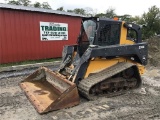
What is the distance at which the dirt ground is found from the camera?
4698mm

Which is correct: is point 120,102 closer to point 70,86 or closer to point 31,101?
point 70,86

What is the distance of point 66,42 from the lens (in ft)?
41.5

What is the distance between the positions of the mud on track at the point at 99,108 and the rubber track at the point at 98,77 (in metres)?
0.31

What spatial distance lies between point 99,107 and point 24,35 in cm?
682

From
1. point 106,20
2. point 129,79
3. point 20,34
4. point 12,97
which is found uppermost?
point 106,20

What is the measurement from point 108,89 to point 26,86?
7.90ft

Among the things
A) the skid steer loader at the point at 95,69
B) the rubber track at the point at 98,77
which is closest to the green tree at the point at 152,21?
the skid steer loader at the point at 95,69

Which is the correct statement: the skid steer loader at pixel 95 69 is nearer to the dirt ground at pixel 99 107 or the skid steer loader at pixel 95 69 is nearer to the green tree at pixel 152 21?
the dirt ground at pixel 99 107

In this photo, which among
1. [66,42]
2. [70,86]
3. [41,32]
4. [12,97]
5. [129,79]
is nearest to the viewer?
[70,86]

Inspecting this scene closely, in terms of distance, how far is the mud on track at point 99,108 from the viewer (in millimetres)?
4699

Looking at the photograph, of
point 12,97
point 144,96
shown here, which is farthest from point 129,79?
point 12,97

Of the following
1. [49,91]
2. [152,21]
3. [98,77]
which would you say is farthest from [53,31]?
[152,21]

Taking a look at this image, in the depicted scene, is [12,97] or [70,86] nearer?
[70,86]

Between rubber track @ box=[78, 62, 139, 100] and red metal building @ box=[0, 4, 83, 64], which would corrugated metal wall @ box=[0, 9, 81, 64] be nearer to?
red metal building @ box=[0, 4, 83, 64]
